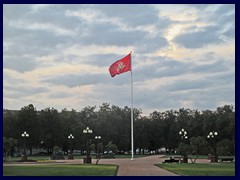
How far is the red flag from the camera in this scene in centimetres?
2912

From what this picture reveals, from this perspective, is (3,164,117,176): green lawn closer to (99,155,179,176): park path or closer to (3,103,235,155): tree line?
(99,155,179,176): park path

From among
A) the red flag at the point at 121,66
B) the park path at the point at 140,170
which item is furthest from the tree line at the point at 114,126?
the park path at the point at 140,170

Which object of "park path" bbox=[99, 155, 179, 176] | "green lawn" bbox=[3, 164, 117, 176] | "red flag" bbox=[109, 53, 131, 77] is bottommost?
"park path" bbox=[99, 155, 179, 176]

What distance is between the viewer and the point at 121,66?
97.5 ft

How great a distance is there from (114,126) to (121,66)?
3065 cm

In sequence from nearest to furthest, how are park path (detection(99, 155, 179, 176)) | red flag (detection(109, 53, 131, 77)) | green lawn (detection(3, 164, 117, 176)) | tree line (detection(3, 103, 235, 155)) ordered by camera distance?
green lawn (detection(3, 164, 117, 176)), park path (detection(99, 155, 179, 176)), red flag (detection(109, 53, 131, 77)), tree line (detection(3, 103, 235, 155))

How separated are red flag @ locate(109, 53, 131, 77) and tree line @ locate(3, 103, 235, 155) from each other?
25224 millimetres

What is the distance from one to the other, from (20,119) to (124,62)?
2801cm

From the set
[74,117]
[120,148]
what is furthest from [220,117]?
[74,117]

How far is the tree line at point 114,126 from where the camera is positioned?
5425cm

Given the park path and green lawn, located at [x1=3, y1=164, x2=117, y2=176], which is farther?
the park path

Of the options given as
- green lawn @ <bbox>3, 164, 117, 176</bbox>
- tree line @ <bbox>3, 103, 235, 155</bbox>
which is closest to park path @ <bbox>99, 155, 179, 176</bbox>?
green lawn @ <bbox>3, 164, 117, 176</bbox>

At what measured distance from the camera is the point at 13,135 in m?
53.8

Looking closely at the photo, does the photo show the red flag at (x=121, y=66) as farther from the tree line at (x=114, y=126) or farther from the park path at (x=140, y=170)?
the tree line at (x=114, y=126)
